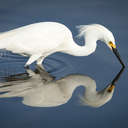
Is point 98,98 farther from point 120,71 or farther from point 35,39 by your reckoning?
point 35,39

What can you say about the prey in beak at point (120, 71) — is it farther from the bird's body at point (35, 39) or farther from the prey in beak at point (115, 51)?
the bird's body at point (35, 39)

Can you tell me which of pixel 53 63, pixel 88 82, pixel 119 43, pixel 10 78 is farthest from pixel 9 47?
pixel 119 43

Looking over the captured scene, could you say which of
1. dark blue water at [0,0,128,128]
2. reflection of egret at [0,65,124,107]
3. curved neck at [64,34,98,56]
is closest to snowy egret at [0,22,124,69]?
curved neck at [64,34,98,56]

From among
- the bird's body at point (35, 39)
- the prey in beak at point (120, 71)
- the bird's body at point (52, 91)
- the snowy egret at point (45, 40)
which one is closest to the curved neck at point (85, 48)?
the snowy egret at point (45, 40)

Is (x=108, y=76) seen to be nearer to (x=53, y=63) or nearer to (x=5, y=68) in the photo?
(x=53, y=63)

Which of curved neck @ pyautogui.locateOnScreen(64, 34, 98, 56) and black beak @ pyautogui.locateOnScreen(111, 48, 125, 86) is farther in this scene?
curved neck @ pyautogui.locateOnScreen(64, 34, 98, 56)

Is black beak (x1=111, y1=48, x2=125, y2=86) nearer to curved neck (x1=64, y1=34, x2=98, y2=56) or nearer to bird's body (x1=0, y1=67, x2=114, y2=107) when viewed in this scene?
bird's body (x1=0, y1=67, x2=114, y2=107)

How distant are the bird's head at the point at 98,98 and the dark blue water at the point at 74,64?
10 centimetres

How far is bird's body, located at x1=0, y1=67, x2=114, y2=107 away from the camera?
20.3ft

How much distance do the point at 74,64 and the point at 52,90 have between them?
3.56 feet

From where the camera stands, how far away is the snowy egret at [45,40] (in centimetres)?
682

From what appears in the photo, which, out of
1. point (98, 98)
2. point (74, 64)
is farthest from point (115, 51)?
point (98, 98)

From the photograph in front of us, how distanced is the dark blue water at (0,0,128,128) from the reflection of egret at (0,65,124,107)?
0.11 metres

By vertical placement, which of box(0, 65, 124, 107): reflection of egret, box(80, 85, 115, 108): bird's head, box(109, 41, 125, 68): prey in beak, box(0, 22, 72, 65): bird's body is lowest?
box(80, 85, 115, 108): bird's head
